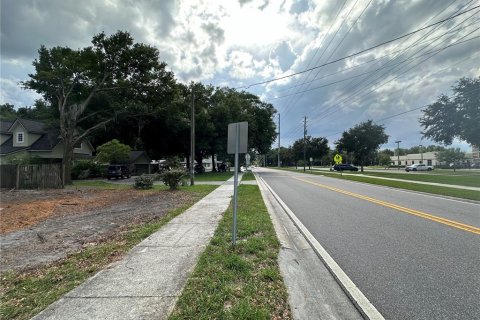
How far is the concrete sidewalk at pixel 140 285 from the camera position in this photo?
3342mm

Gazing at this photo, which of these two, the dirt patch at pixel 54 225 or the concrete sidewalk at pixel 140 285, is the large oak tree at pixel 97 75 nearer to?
the dirt patch at pixel 54 225

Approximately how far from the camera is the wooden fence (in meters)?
19.9

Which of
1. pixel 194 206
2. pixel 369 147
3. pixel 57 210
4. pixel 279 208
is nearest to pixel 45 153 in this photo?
pixel 57 210

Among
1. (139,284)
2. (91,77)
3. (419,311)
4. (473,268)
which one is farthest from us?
(91,77)

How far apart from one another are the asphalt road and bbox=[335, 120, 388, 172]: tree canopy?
48.8 metres

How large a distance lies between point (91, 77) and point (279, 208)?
23.1m

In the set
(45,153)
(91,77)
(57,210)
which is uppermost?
(91,77)

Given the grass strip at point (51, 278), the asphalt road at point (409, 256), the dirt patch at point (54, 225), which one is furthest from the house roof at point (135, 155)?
the grass strip at point (51, 278)

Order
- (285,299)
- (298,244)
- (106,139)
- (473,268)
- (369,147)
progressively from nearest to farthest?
(285,299) < (473,268) < (298,244) < (106,139) < (369,147)

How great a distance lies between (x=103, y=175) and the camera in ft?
117

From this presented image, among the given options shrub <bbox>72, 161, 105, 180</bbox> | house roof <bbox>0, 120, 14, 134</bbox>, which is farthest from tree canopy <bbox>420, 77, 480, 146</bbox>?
house roof <bbox>0, 120, 14, 134</bbox>

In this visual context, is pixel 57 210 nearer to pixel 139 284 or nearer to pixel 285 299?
pixel 139 284

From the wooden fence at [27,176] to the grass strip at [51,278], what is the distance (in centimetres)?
1723

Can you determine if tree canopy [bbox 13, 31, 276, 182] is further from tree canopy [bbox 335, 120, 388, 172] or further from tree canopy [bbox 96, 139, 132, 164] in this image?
tree canopy [bbox 335, 120, 388, 172]
